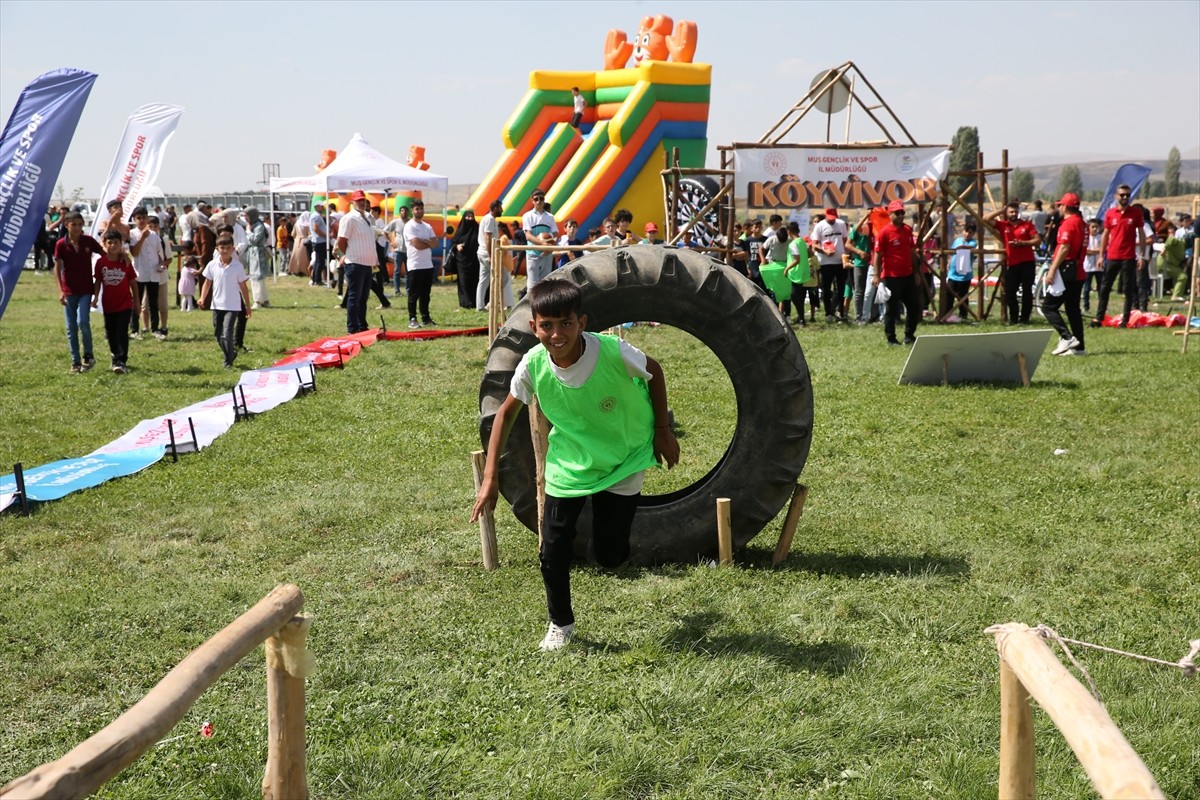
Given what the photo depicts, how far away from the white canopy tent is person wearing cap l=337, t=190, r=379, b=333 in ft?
31.4

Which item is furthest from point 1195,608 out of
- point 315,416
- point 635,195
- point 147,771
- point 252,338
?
point 635,195

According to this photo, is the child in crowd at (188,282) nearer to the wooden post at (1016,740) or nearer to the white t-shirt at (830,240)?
the white t-shirt at (830,240)

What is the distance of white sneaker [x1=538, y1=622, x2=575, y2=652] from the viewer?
189 inches

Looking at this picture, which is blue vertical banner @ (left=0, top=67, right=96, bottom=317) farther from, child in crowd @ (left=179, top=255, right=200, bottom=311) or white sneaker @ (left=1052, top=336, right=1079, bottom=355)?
child in crowd @ (left=179, top=255, right=200, bottom=311)

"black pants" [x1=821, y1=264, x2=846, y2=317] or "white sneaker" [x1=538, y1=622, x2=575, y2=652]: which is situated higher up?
"black pants" [x1=821, y1=264, x2=846, y2=317]

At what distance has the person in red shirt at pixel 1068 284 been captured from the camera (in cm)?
1315

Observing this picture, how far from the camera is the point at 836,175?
57.9ft

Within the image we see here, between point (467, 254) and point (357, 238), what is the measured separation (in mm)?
4471

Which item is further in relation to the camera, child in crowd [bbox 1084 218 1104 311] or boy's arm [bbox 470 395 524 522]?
child in crowd [bbox 1084 218 1104 311]

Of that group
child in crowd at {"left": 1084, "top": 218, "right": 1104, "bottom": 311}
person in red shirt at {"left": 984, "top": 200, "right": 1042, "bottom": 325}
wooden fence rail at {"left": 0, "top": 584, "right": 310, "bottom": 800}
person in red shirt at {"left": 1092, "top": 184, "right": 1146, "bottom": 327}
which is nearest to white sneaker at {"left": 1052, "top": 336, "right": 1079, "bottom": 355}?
person in red shirt at {"left": 984, "top": 200, "right": 1042, "bottom": 325}

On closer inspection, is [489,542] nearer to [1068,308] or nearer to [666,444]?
[666,444]

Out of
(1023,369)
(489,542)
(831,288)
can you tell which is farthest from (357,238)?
(489,542)

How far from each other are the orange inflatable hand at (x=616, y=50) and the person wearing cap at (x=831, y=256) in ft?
38.4

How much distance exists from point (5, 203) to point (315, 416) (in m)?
3.25
